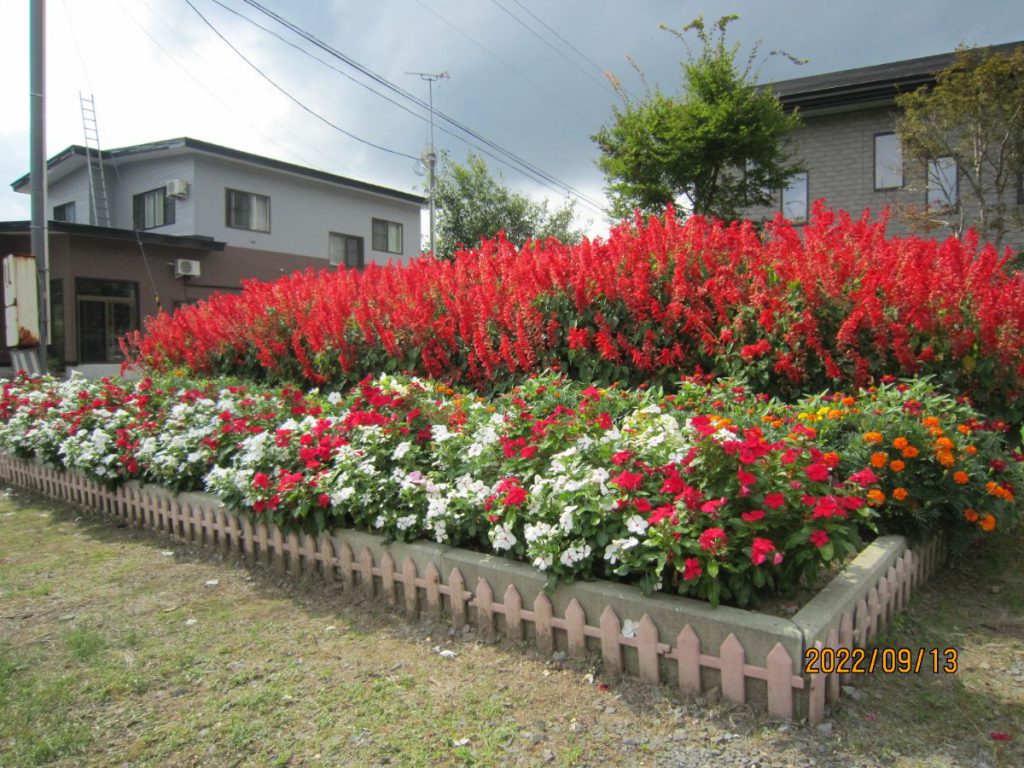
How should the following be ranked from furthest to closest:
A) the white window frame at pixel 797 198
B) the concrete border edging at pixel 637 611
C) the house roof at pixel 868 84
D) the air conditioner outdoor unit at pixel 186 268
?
the air conditioner outdoor unit at pixel 186 268 → the white window frame at pixel 797 198 → the house roof at pixel 868 84 → the concrete border edging at pixel 637 611

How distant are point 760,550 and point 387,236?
24.0 m

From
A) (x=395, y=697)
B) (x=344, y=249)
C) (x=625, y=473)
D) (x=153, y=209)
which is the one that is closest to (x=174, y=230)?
(x=153, y=209)

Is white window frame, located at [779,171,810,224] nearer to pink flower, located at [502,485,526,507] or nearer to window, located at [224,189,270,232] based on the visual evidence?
pink flower, located at [502,485,526,507]

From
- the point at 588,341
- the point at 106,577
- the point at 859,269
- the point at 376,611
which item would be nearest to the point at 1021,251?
the point at 859,269

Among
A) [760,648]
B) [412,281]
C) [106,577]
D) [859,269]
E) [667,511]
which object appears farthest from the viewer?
[412,281]

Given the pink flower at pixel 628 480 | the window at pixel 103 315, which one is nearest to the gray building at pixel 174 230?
the window at pixel 103 315

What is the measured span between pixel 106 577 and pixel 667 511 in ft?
10.6

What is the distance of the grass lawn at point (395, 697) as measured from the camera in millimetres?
2213

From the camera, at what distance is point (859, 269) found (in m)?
4.29

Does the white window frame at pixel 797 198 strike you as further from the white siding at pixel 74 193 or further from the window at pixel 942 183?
the white siding at pixel 74 193

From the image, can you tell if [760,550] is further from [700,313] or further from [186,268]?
[186,268]

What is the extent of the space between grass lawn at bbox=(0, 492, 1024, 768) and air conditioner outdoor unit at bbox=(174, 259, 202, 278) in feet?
54.0

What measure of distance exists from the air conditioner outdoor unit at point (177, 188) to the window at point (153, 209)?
2.41 feet

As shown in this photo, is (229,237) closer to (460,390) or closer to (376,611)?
(460,390)
